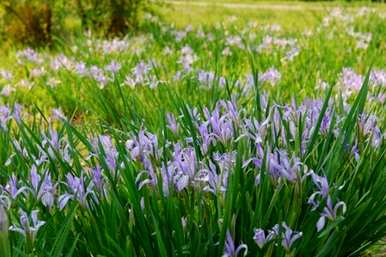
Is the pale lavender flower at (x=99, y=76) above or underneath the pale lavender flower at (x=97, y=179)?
underneath

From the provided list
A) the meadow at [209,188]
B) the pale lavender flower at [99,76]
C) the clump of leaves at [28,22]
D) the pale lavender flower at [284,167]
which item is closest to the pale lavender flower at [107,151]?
the meadow at [209,188]

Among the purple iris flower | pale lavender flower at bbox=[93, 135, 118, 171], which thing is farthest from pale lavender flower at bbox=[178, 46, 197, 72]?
the purple iris flower

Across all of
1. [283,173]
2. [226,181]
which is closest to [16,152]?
[226,181]

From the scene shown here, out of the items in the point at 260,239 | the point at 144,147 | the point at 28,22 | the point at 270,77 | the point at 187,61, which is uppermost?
the point at 144,147

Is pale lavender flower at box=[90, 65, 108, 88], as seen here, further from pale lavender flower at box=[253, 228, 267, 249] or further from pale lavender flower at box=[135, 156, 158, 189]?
pale lavender flower at box=[253, 228, 267, 249]

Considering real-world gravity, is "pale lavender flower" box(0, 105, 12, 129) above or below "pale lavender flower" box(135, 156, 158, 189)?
below

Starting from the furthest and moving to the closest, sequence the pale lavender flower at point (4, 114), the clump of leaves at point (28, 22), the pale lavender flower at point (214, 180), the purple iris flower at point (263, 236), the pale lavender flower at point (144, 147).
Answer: the clump of leaves at point (28, 22) → the pale lavender flower at point (4, 114) → the pale lavender flower at point (144, 147) → the pale lavender flower at point (214, 180) → the purple iris flower at point (263, 236)

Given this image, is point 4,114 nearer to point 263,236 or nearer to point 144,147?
point 144,147

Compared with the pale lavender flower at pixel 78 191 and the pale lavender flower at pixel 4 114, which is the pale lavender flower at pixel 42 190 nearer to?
the pale lavender flower at pixel 78 191

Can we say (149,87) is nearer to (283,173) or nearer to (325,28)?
(283,173)

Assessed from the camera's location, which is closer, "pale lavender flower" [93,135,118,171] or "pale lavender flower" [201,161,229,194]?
"pale lavender flower" [201,161,229,194]

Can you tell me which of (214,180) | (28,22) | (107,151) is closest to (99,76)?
(107,151)

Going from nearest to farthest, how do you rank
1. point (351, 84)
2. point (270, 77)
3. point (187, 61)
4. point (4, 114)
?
1. point (4, 114)
2. point (351, 84)
3. point (270, 77)
4. point (187, 61)

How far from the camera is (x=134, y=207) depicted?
5.29ft
